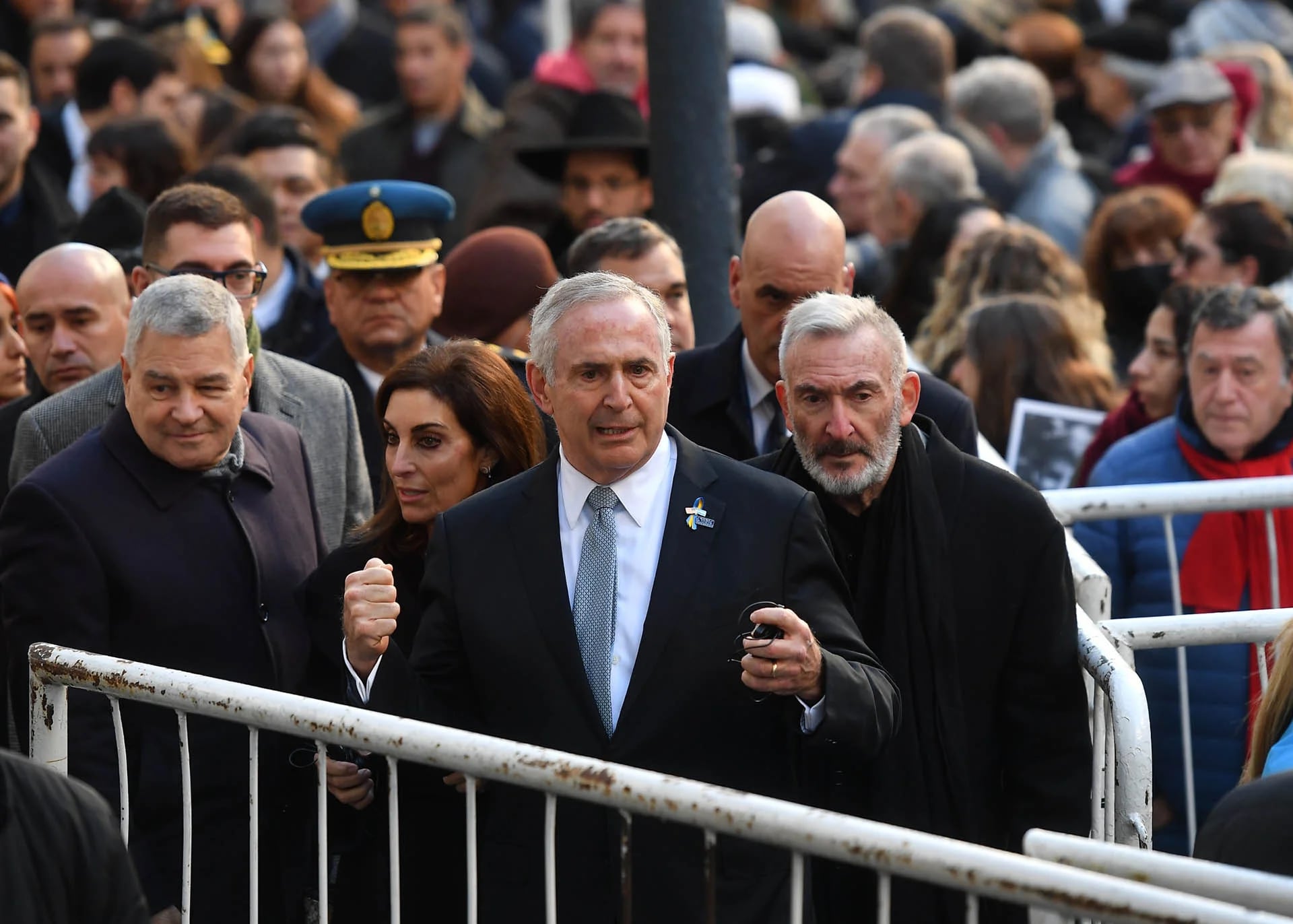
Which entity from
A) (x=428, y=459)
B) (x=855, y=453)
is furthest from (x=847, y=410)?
(x=428, y=459)

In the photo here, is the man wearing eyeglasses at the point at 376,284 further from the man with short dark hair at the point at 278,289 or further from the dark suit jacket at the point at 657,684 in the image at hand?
the dark suit jacket at the point at 657,684

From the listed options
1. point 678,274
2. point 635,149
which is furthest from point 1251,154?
point 678,274

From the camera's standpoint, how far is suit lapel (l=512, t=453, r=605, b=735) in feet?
12.4

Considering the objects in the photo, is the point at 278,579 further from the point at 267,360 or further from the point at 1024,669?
the point at 1024,669

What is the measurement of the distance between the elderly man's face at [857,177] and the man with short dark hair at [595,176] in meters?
1.82

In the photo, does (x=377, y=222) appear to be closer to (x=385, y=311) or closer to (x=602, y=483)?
(x=385, y=311)

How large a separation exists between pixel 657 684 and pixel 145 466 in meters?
1.52

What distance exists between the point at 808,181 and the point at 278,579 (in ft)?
19.2

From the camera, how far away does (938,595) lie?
429 centimetres

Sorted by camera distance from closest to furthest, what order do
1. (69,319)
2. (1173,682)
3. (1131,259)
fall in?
(69,319) < (1173,682) < (1131,259)

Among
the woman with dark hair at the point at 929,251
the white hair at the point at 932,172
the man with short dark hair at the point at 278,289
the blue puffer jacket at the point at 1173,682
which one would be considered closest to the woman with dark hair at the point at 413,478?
the blue puffer jacket at the point at 1173,682

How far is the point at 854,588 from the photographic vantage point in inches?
171

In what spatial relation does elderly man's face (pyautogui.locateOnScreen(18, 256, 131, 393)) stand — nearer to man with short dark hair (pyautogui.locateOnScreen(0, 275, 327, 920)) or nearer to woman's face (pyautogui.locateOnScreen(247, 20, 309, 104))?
man with short dark hair (pyautogui.locateOnScreen(0, 275, 327, 920))

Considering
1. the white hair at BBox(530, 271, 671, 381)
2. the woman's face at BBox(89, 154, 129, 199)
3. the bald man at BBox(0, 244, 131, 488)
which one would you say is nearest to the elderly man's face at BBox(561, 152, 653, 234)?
the woman's face at BBox(89, 154, 129, 199)
